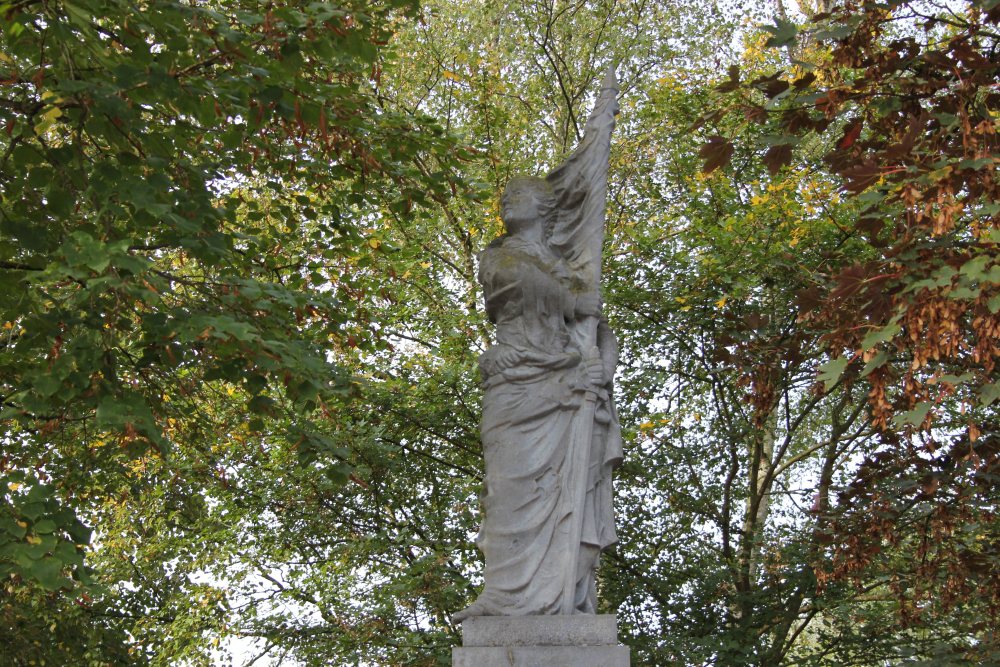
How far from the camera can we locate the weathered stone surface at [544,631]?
519 centimetres

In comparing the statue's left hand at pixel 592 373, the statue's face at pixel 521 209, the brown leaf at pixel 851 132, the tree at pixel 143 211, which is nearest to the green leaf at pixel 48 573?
the tree at pixel 143 211

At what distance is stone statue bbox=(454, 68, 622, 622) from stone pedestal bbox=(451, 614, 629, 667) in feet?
0.33

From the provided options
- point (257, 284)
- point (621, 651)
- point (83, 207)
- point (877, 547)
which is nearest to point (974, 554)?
point (877, 547)

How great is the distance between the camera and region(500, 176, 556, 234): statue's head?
20.1 ft

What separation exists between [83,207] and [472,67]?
7376 millimetres

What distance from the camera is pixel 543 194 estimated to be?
6207mm

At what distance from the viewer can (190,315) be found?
19.0 feet

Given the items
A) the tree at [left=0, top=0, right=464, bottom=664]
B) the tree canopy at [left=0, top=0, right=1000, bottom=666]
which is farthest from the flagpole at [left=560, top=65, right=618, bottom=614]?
the tree at [left=0, top=0, right=464, bottom=664]

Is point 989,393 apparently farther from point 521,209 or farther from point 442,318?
point 442,318

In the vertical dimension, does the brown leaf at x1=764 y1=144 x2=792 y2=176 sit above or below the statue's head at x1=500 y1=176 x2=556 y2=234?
below

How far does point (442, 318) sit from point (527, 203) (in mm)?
5686

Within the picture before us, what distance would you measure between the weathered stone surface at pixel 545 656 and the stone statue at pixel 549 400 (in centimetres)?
21

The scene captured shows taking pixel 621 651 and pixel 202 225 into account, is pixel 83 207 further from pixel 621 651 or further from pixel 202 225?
pixel 621 651

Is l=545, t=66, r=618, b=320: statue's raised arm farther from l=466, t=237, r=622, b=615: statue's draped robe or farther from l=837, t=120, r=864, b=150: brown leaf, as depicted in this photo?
l=837, t=120, r=864, b=150: brown leaf
